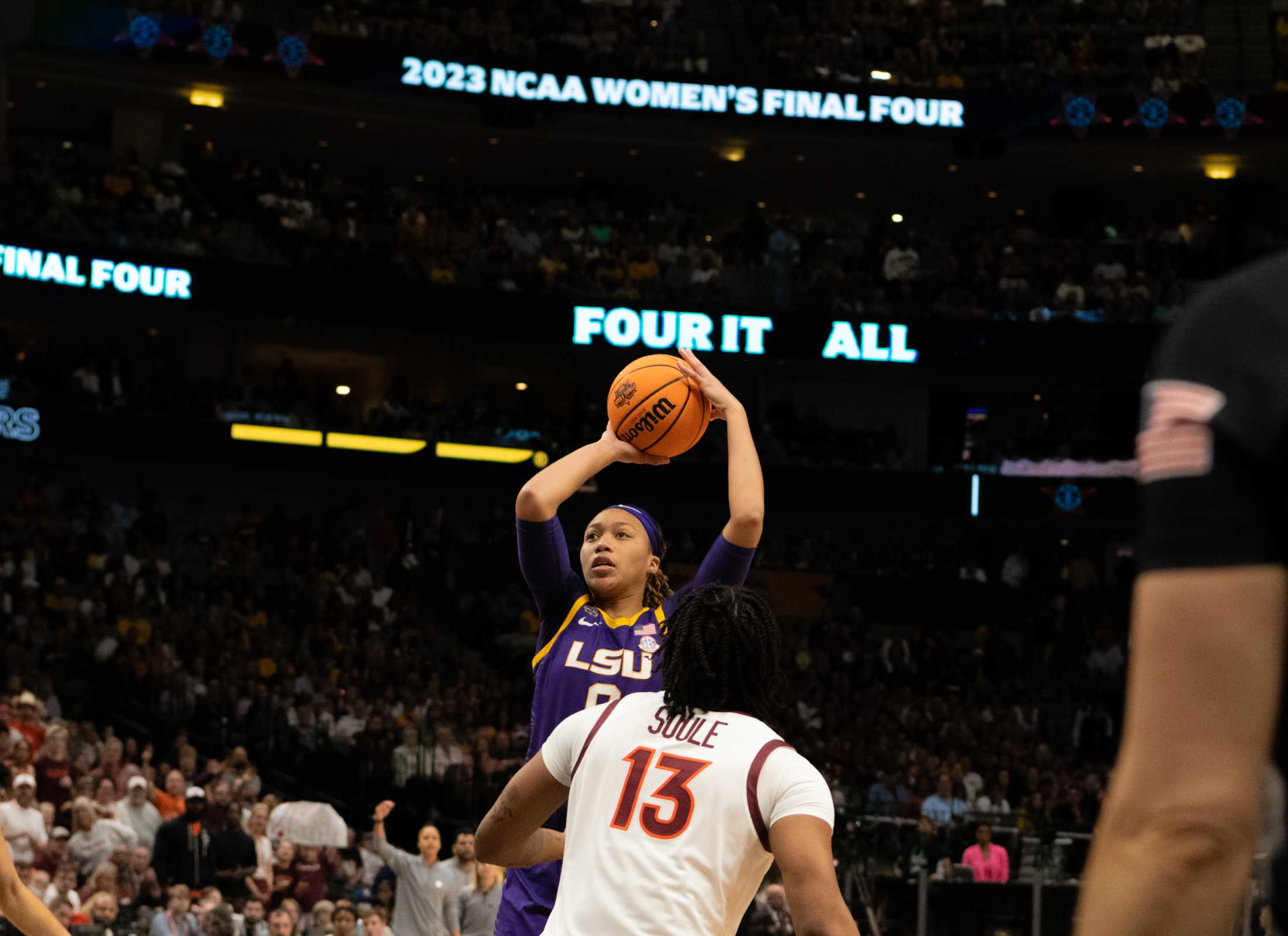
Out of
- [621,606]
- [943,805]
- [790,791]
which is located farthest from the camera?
[943,805]

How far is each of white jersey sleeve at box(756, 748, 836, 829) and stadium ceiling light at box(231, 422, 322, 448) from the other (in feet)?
80.7

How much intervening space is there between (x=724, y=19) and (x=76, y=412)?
47.8 feet

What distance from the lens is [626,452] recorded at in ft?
18.2

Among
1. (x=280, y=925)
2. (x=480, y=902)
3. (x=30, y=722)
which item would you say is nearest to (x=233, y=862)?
(x=280, y=925)

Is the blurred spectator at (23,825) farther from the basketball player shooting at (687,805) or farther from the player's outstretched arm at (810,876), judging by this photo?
the player's outstretched arm at (810,876)

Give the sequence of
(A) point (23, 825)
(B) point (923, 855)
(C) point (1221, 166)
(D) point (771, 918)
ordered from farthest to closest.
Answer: (C) point (1221, 166), (B) point (923, 855), (D) point (771, 918), (A) point (23, 825)

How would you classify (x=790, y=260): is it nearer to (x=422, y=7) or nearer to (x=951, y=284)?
(x=951, y=284)

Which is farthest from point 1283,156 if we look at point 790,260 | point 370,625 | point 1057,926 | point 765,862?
point 765,862

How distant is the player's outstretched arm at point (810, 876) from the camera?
333 centimetres

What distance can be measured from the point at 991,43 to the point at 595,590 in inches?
1091

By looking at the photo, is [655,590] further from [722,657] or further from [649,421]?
[722,657]

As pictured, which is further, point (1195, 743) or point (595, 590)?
point (595, 590)

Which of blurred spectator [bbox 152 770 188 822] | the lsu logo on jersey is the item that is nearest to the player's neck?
the lsu logo on jersey

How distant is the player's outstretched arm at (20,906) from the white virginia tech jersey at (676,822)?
67.0 inches
